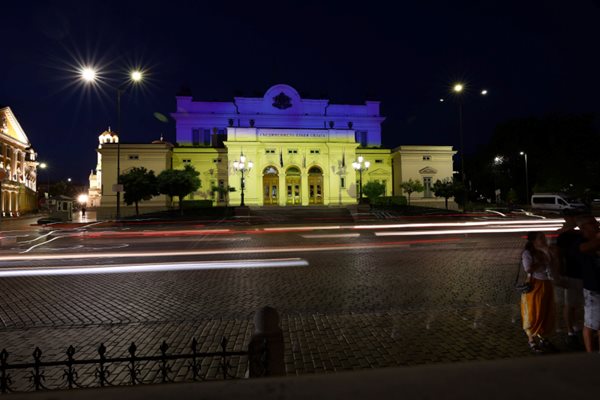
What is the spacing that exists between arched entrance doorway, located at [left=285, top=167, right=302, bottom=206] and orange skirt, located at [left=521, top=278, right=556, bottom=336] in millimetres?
40346

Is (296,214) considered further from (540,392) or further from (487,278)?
(540,392)

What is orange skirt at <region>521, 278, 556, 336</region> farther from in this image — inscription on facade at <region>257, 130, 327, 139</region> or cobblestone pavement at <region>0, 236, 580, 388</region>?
inscription on facade at <region>257, 130, 327, 139</region>

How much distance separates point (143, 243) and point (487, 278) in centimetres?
1535

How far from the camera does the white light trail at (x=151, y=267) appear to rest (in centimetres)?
1058

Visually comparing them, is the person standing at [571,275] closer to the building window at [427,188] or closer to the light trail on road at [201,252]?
the light trail on road at [201,252]

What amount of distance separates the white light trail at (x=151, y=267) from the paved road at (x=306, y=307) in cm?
44

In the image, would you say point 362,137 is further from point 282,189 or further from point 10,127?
point 10,127

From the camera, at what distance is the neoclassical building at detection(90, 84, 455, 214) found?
44438 mm

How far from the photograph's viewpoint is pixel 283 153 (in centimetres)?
4456

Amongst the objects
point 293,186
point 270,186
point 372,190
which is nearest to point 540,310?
point 372,190

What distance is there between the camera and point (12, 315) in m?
6.77

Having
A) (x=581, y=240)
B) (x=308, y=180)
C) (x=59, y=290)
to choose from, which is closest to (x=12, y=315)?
(x=59, y=290)

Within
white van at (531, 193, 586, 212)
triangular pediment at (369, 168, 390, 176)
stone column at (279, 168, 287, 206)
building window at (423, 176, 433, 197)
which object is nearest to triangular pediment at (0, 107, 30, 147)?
stone column at (279, 168, 287, 206)

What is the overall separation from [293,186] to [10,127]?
161 feet
